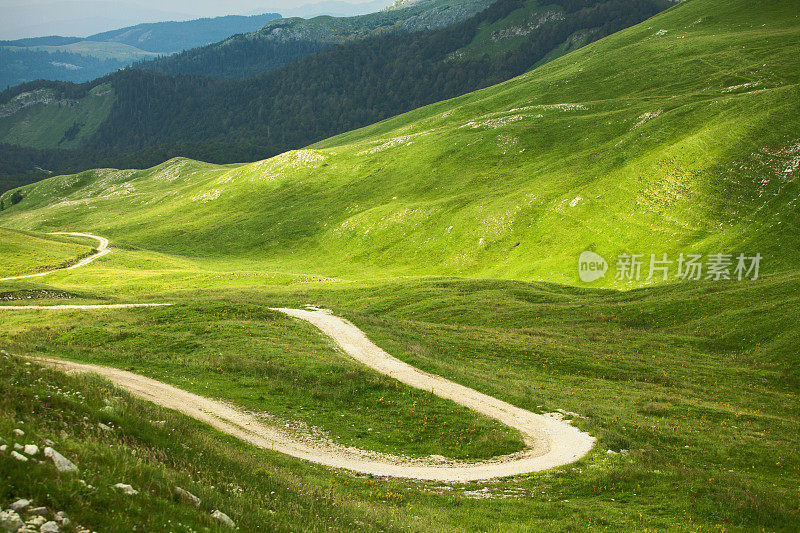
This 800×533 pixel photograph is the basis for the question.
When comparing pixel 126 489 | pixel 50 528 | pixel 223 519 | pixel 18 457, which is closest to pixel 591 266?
pixel 223 519

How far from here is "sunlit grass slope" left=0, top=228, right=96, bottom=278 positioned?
3883 inches

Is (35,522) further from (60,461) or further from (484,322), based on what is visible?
(484,322)

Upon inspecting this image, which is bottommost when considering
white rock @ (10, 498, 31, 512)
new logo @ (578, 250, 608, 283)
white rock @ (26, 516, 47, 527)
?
new logo @ (578, 250, 608, 283)

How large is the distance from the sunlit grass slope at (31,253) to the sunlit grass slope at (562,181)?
84.3ft

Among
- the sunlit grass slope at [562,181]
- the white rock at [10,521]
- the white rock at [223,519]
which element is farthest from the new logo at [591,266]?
the white rock at [10,521]

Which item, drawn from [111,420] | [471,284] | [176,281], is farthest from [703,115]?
[111,420]

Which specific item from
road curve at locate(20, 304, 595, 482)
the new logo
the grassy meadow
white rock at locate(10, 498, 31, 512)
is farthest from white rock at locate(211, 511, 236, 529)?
the new logo

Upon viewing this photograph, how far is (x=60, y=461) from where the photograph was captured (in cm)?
1026

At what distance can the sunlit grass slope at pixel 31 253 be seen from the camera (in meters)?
98.6

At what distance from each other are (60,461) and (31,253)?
4897 inches

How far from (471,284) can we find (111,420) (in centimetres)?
6263

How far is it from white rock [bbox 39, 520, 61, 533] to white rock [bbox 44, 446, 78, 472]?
1.96m

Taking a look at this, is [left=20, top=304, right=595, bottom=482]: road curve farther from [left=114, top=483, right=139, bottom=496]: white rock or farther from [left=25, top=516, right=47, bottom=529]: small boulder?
[left=25, top=516, right=47, bottom=529]: small boulder

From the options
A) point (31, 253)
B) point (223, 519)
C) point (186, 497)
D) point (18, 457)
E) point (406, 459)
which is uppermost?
point (18, 457)
